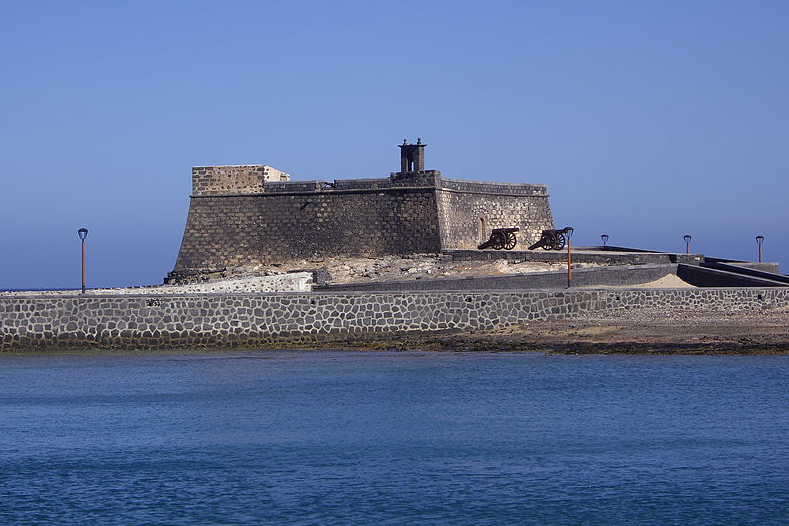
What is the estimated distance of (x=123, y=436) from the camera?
16781mm

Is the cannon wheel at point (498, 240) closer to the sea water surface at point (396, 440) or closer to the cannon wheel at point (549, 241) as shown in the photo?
the cannon wheel at point (549, 241)

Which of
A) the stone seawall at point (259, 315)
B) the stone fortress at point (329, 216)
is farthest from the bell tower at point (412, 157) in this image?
the stone seawall at point (259, 315)

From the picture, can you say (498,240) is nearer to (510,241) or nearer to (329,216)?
(510,241)

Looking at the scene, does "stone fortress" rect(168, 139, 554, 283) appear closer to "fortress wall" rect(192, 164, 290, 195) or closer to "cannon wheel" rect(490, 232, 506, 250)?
"fortress wall" rect(192, 164, 290, 195)

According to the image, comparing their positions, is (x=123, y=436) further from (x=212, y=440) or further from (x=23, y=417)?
(x=23, y=417)

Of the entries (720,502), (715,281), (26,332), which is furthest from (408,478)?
(715,281)

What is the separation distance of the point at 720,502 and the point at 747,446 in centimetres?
281

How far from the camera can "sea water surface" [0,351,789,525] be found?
41.6ft

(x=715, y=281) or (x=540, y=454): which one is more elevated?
(x=715, y=281)

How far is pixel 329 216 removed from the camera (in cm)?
3862

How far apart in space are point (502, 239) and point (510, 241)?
1.11 feet

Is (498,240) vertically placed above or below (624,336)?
above

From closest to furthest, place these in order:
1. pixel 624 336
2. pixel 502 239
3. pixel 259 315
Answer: pixel 624 336, pixel 259 315, pixel 502 239

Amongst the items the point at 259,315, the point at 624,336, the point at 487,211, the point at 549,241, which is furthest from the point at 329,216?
the point at 624,336
